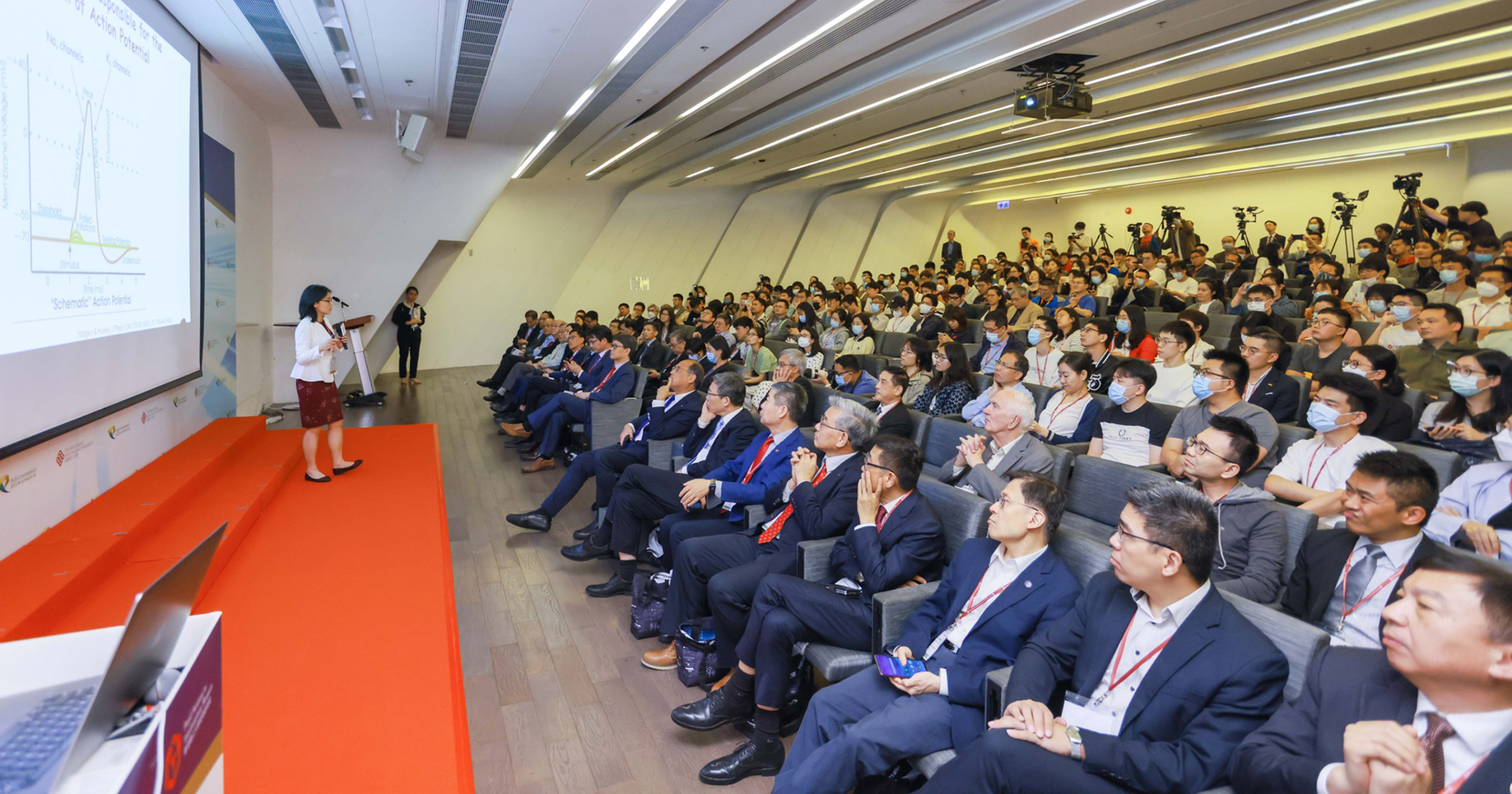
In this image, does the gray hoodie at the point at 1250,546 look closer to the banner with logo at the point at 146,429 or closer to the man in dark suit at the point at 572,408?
the man in dark suit at the point at 572,408

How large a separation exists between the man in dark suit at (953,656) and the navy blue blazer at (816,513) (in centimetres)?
63

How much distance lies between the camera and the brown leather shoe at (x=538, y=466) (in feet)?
21.0

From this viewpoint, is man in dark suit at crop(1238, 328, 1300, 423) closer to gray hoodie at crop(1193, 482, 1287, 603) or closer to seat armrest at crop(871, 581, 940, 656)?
gray hoodie at crop(1193, 482, 1287, 603)

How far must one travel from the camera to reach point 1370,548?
230 cm

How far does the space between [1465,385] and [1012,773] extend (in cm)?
303

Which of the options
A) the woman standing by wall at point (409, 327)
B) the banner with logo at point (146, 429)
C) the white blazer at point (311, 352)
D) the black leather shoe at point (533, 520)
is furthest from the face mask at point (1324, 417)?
the woman standing by wall at point (409, 327)

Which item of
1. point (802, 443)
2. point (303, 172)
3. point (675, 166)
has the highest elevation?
point (675, 166)

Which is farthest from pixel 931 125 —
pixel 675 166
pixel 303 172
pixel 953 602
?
pixel 953 602

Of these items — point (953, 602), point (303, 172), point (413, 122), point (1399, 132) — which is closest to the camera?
point (953, 602)

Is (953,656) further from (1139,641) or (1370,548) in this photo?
(1370,548)

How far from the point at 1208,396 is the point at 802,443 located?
1.87 m

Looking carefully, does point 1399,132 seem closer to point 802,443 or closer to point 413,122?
point 802,443

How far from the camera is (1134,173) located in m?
13.9

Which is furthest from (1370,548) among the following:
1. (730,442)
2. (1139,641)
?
(730,442)
